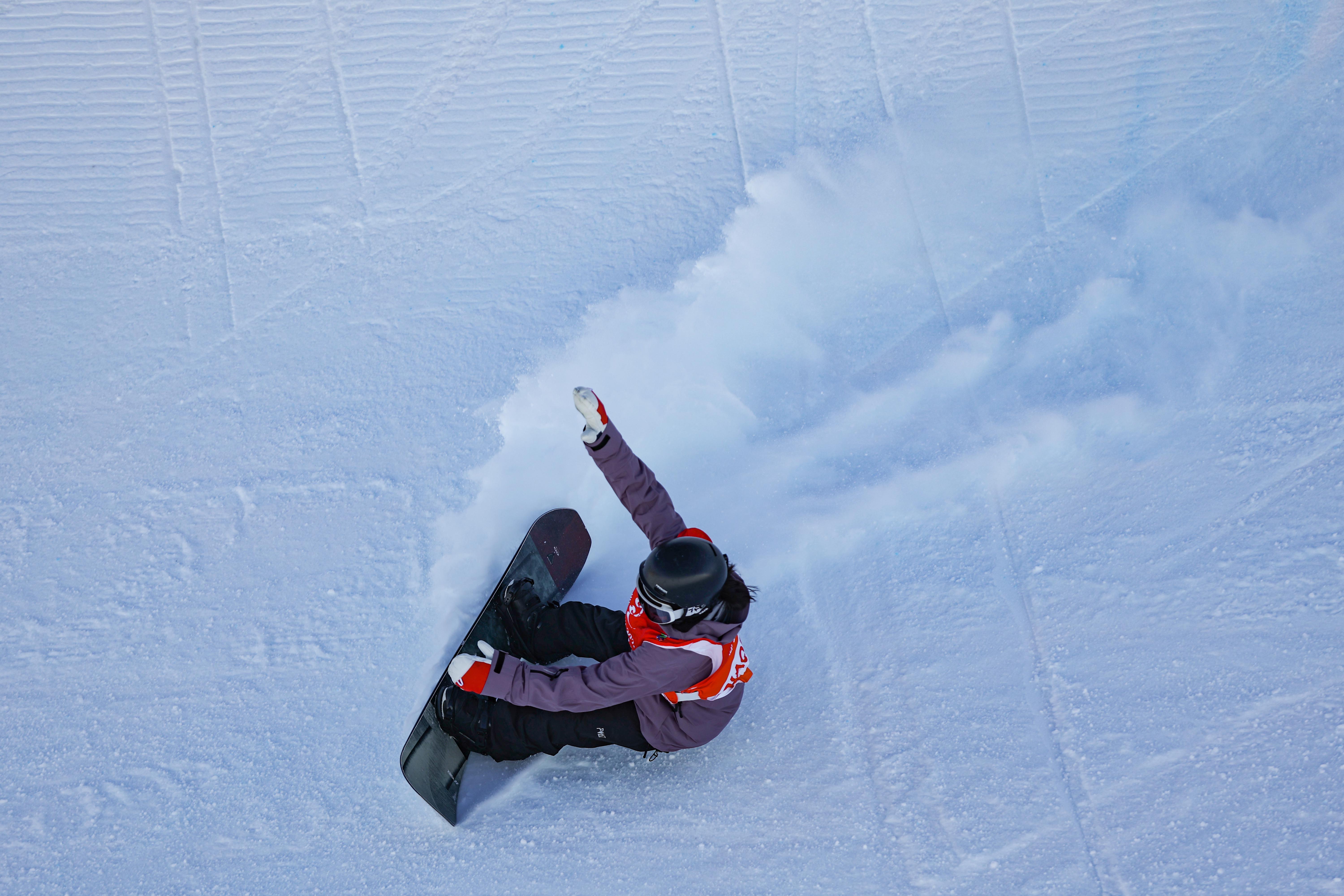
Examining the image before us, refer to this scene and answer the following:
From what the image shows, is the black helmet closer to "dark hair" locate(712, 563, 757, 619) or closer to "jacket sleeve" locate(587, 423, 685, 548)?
"dark hair" locate(712, 563, 757, 619)

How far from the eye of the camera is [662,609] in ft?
7.11

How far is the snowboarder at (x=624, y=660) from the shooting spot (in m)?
2.18

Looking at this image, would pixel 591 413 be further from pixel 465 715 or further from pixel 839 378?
pixel 839 378

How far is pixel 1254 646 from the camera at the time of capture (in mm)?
2727

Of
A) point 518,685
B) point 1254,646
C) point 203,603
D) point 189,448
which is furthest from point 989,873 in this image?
point 189,448

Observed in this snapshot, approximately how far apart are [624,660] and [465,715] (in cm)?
60

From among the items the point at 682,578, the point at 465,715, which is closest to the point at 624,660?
the point at 682,578

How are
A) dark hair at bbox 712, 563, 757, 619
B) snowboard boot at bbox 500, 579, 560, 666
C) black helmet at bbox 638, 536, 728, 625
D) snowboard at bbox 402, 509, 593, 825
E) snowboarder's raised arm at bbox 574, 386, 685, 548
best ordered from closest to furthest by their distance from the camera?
1. black helmet at bbox 638, 536, 728, 625
2. dark hair at bbox 712, 563, 757, 619
3. snowboarder's raised arm at bbox 574, 386, 685, 548
4. snowboard at bbox 402, 509, 593, 825
5. snowboard boot at bbox 500, 579, 560, 666

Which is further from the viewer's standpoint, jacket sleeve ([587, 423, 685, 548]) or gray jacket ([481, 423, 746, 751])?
jacket sleeve ([587, 423, 685, 548])

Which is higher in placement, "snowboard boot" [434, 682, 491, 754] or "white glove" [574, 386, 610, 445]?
"white glove" [574, 386, 610, 445]

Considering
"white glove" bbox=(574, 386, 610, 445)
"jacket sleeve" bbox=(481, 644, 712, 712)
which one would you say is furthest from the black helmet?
"white glove" bbox=(574, 386, 610, 445)

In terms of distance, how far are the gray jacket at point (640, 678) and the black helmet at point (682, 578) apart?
8 centimetres

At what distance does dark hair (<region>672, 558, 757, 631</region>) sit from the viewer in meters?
2.20

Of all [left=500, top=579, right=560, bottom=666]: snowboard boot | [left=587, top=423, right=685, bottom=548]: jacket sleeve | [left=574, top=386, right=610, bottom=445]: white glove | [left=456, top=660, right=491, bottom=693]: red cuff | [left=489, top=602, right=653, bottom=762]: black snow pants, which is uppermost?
[left=574, top=386, right=610, bottom=445]: white glove
